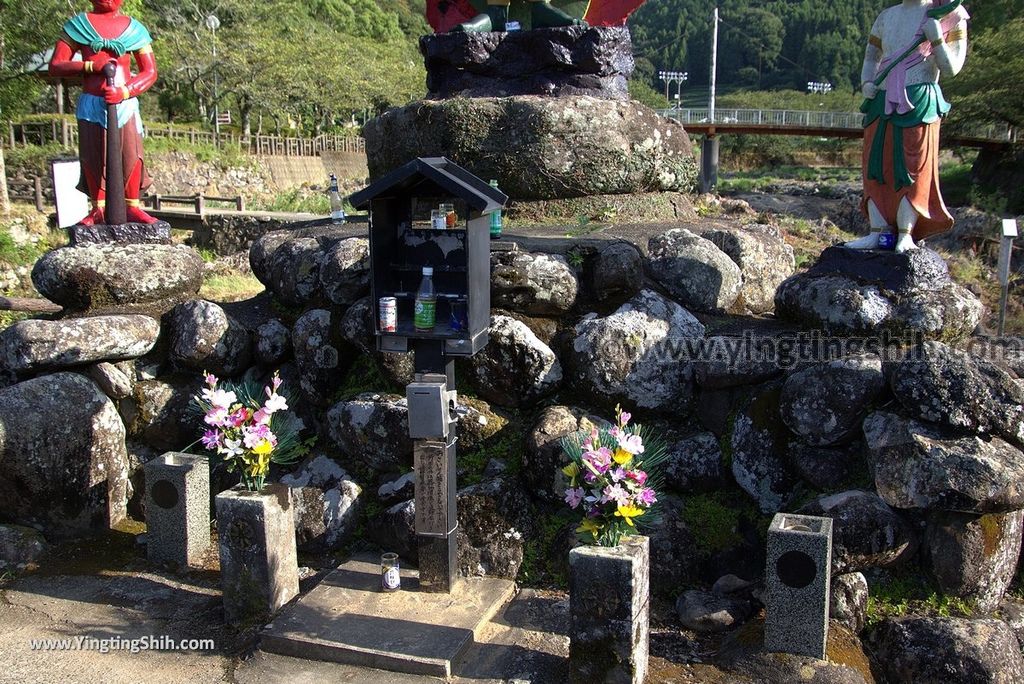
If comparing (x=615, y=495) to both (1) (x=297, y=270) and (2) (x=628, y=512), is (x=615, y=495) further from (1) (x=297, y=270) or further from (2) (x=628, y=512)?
(1) (x=297, y=270)

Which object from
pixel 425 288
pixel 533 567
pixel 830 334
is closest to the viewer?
pixel 425 288

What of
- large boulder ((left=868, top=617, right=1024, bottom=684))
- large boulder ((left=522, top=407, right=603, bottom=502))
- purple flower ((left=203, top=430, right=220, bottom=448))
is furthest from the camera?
large boulder ((left=522, top=407, right=603, bottom=502))

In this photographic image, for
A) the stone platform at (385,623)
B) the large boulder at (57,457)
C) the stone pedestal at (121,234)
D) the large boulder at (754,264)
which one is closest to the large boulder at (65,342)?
the large boulder at (57,457)

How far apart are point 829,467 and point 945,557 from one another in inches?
32.1

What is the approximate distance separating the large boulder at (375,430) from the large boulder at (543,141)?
2.73 m

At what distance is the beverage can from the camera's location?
5.14 metres

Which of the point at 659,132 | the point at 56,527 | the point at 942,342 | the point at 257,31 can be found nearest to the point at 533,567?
the point at 942,342

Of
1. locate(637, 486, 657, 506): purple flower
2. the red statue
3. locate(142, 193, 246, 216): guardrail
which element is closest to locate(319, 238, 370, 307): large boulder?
the red statue

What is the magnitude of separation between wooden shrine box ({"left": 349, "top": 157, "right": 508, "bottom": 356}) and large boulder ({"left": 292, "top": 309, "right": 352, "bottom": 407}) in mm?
1282

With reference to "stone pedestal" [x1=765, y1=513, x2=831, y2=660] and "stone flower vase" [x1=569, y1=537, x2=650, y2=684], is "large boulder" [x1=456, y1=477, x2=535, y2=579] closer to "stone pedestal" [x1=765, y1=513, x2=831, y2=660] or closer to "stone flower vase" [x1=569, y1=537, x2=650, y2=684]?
"stone flower vase" [x1=569, y1=537, x2=650, y2=684]

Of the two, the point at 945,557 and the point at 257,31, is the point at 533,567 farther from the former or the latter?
the point at 257,31

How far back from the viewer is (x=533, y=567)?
18.3ft

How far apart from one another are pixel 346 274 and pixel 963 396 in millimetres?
4400

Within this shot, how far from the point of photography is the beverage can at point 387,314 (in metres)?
5.14
